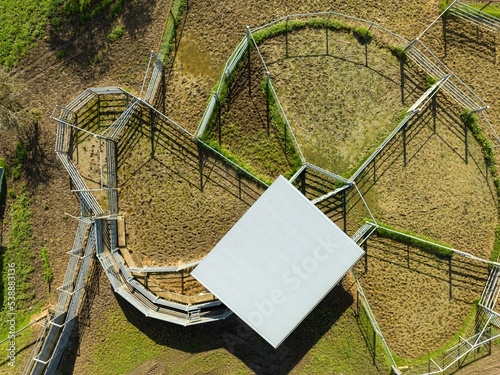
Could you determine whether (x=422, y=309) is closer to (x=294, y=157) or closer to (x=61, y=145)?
(x=294, y=157)

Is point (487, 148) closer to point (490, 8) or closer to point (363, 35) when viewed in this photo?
point (490, 8)

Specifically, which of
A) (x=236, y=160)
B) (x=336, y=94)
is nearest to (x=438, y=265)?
(x=336, y=94)

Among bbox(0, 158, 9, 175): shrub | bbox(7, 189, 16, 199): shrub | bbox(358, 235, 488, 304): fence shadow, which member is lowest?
bbox(7, 189, 16, 199): shrub

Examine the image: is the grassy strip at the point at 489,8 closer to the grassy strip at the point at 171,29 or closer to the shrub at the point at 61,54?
the grassy strip at the point at 171,29

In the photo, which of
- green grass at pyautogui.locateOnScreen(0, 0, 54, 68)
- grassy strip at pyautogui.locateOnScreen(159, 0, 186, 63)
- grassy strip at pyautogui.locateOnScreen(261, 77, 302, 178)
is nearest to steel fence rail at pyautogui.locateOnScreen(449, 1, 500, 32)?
grassy strip at pyautogui.locateOnScreen(261, 77, 302, 178)

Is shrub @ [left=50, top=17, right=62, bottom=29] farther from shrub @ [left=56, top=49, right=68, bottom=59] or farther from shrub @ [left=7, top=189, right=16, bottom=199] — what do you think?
shrub @ [left=7, top=189, right=16, bottom=199]

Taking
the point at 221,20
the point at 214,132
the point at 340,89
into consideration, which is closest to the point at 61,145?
the point at 214,132
